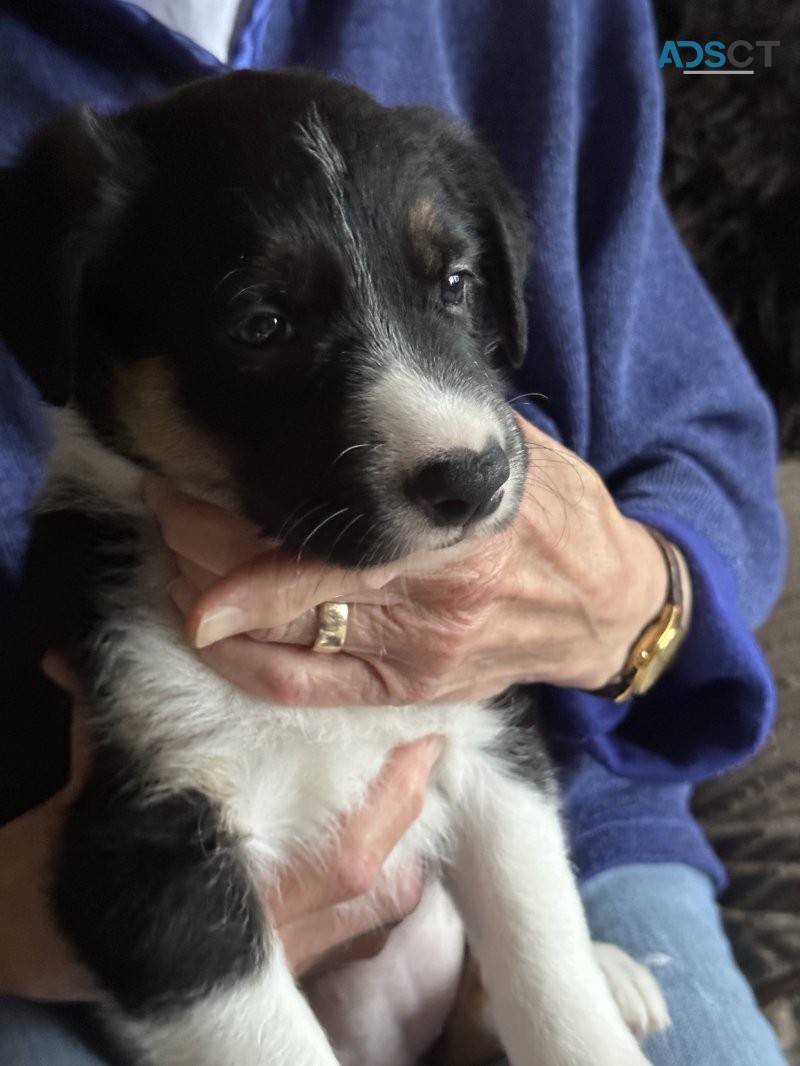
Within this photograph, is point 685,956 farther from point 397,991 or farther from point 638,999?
point 397,991

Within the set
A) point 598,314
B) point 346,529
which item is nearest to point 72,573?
point 346,529

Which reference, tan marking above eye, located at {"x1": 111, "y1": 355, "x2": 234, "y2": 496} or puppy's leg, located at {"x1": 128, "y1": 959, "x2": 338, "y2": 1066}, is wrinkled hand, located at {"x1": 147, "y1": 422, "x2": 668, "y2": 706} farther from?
puppy's leg, located at {"x1": 128, "y1": 959, "x2": 338, "y2": 1066}

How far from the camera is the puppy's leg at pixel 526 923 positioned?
1.43m

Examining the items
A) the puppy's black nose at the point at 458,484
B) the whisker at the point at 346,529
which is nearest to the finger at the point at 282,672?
the whisker at the point at 346,529

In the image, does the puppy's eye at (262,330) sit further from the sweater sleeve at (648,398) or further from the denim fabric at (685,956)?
the denim fabric at (685,956)

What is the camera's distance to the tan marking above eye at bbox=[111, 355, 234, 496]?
130cm

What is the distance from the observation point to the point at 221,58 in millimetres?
1892

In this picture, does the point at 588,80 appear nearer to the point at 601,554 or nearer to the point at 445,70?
the point at 445,70

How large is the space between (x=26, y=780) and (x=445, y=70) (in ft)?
4.69

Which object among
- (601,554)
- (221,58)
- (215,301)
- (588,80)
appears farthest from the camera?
(588,80)

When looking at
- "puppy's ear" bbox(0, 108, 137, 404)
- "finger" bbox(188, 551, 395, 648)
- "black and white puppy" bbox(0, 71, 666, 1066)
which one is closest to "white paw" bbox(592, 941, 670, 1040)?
"black and white puppy" bbox(0, 71, 666, 1066)

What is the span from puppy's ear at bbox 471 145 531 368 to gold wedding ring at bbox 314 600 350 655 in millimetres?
471

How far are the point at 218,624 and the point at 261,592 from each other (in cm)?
6

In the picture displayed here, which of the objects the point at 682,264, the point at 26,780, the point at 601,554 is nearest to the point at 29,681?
the point at 26,780
